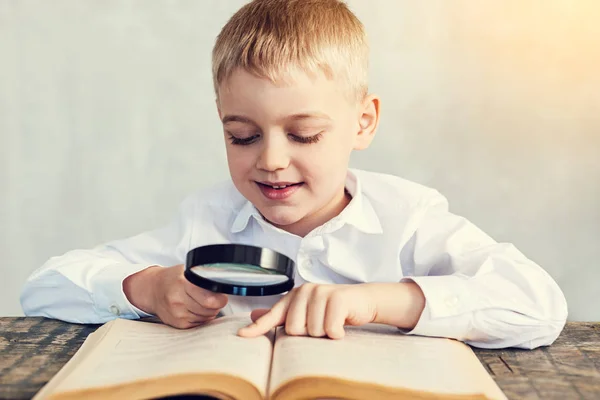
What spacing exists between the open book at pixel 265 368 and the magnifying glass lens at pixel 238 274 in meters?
0.08

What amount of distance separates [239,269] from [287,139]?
0.33m

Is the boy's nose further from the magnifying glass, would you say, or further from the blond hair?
the magnifying glass

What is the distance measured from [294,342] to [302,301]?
93 millimetres

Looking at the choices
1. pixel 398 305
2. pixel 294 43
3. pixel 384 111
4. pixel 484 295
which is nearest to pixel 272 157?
pixel 294 43

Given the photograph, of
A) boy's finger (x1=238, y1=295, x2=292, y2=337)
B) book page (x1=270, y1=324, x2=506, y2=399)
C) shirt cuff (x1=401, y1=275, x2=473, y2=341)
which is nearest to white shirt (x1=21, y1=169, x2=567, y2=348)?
shirt cuff (x1=401, y1=275, x2=473, y2=341)

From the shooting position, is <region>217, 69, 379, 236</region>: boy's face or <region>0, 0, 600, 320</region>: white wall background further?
<region>0, 0, 600, 320</region>: white wall background

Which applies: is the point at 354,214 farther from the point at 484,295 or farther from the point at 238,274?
the point at 238,274

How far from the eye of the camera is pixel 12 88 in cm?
252

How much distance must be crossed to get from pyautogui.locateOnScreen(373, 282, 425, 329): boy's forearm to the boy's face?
275 millimetres

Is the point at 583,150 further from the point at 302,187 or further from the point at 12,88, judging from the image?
the point at 12,88

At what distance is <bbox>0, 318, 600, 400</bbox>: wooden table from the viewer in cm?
100

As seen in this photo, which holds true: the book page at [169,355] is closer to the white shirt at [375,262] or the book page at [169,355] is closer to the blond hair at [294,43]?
the white shirt at [375,262]

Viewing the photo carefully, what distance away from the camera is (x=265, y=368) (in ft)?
3.24

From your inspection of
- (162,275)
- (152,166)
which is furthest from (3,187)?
(162,275)
